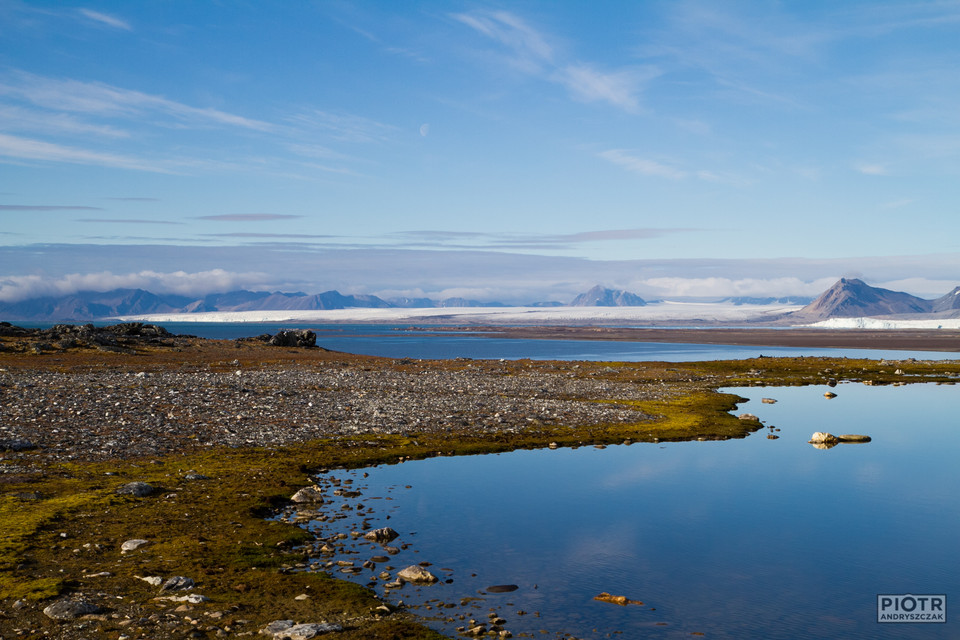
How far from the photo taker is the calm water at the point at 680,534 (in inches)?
581

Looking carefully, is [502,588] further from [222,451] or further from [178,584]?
[222,451]

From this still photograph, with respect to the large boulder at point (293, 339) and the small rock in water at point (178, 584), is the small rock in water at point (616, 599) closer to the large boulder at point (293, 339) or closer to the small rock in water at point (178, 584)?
the small rock in water at point (178, 584)

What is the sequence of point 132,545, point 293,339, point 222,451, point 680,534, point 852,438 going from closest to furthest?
point 132,545
point 680,534
point 222,451
point 852,438
point 293,339

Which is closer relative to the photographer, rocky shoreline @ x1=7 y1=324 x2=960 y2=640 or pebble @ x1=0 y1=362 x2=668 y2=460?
rocky shoreline @ x1=7 y1=324 x2=960 y2=640

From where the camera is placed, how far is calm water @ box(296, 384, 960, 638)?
14.8m

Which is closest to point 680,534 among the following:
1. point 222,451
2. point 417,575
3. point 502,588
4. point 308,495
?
point 502,588

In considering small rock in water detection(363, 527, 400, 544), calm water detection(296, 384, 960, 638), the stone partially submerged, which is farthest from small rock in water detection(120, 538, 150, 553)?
the stone partially submerged

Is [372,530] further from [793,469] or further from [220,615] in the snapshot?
[793,469]

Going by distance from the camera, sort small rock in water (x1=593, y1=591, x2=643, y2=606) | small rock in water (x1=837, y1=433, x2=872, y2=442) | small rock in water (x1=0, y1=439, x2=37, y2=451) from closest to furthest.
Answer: small rock in water (x1=593, y1=591, x2=643, y2=606), small rock in water (x1=0, y1=439, x2=37, y2=451), small rock in water (x1=837, y1=433, x2=872, y2=442)

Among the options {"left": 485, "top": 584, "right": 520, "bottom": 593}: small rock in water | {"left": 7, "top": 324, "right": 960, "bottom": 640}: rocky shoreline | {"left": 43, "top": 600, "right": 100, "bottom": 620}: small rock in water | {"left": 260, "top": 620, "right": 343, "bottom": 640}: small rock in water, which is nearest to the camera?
{"left": 260, "top": 620, "right": 343, "bottom": 640}: small rock in water

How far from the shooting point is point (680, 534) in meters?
20.7

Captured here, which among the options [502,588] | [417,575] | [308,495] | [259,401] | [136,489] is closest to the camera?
[502,588]

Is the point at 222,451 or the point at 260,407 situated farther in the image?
the point at 260,407

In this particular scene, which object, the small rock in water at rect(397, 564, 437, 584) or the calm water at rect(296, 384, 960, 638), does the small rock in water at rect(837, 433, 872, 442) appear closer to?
the calm water at rect(296, 384, 960, 638)
